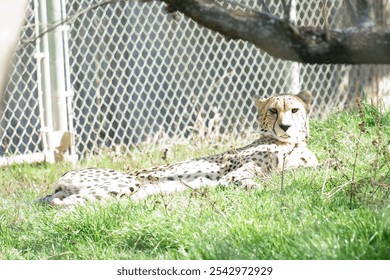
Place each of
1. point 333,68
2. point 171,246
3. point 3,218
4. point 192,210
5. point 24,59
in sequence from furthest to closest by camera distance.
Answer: point 333,68
point 24,59
point 3,218
point 192,210
point 171,246

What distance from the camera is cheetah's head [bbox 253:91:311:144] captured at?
256 inches

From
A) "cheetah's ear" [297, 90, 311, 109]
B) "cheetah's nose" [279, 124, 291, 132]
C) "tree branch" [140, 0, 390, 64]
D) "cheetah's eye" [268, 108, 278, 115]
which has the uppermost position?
"tree branch" [140, 0, 390, 64]

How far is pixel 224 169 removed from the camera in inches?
257

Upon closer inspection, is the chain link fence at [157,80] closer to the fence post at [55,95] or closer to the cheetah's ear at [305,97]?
the fence post at [55,95]

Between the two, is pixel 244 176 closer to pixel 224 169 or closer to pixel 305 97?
pixel 224 169

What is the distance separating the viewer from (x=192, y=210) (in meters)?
5.05

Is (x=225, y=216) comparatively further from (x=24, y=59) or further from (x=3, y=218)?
(x=24, y=59)

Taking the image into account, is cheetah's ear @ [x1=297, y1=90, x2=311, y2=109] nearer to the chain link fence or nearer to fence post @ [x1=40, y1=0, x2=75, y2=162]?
the chain link fence

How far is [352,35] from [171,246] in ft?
6.28

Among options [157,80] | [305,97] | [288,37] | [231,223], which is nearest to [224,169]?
[305,97]

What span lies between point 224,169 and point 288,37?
3.41 meters

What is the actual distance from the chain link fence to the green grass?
2284mm

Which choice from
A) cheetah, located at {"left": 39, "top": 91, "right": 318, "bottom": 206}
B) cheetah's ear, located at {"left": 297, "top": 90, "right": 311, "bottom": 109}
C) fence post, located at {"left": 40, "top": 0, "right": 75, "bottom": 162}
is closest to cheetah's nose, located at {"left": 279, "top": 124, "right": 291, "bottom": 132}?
cheetah, located at {"left": 39, "top": 91, "right": 318, "bottom": 206}

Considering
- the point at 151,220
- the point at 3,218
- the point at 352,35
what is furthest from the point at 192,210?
the point at 352,35
